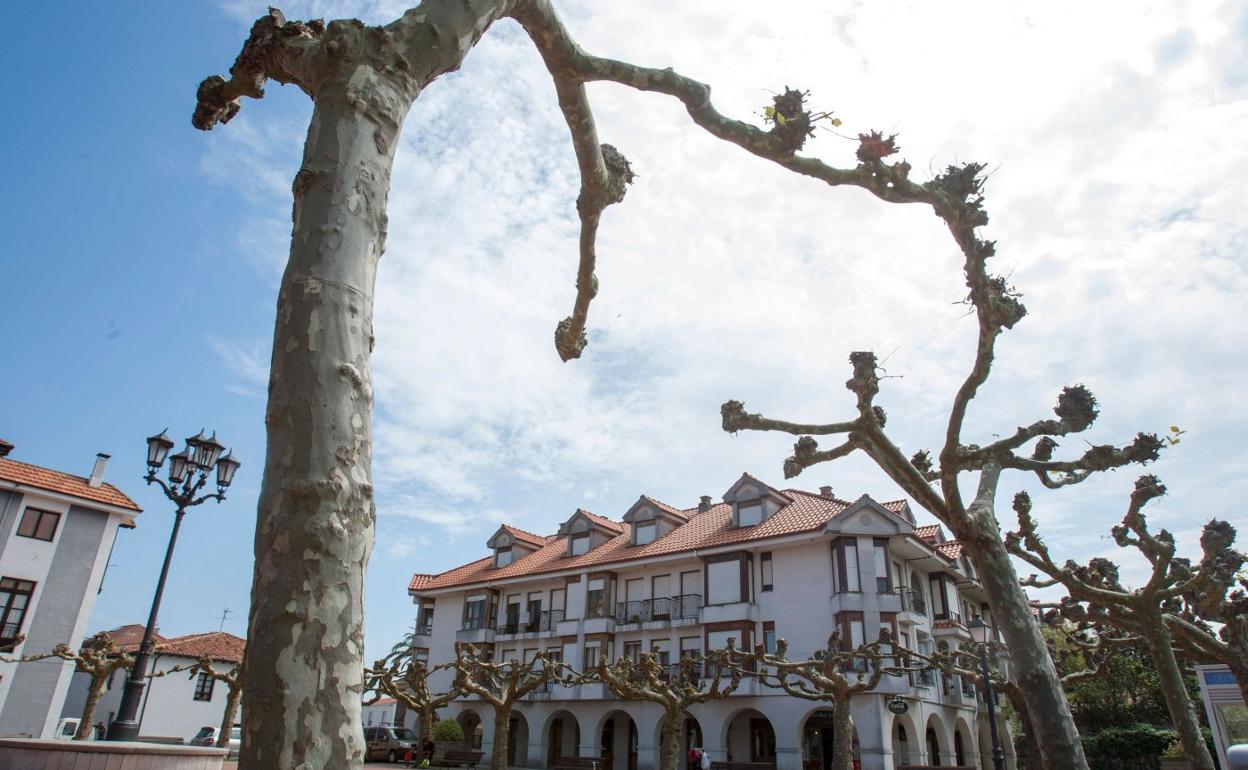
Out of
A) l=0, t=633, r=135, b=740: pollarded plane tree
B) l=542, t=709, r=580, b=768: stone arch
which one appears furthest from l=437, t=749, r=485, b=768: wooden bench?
l=0, t=633, r=135, b=740: pollarded plane tree

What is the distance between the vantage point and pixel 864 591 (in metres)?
27.8

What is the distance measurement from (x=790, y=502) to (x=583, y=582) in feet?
34.7

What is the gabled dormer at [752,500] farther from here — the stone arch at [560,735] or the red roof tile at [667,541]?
the stone arch at [560,735]

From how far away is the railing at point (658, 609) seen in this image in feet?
104

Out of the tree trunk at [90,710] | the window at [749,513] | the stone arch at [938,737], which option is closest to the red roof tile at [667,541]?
the window at [749,513]

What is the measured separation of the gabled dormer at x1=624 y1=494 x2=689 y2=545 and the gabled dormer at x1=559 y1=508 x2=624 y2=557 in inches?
91.7

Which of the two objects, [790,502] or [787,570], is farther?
[790,502]

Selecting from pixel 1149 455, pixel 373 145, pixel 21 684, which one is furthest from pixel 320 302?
pixel 21 684

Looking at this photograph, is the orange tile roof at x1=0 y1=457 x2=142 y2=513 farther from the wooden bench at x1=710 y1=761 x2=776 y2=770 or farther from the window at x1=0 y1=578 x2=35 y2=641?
the wooden bench at x1=710 y1=761 x2=776 y2=770

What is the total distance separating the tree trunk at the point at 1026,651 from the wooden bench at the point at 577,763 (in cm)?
2815

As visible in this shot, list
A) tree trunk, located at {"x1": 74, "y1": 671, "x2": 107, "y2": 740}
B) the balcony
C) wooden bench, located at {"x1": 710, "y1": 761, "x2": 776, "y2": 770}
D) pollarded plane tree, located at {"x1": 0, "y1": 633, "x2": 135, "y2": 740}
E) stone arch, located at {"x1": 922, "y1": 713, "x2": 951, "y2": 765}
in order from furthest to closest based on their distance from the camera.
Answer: stone arch, located at {"x1": 922, "y1": 713, "x2": 951, "y2": 765} < wooden bench, located at {"x1": 710, "y1": 761, "x2": 776, "y2": 770} < the balcony < pollarded plane tree, located at {"x1": 0, "y1": 633, "x2": 135, "y2": 740} < tree trunk, located at {"x1": 74, "y1": 671, "x2": 107, "y2": 740}

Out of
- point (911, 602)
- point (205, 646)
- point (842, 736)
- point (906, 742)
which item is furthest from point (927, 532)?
point (205, 646)

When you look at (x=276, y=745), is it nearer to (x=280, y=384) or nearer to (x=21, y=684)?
(x=280, y=384)

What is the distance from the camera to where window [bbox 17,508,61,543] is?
27297 millimetres
